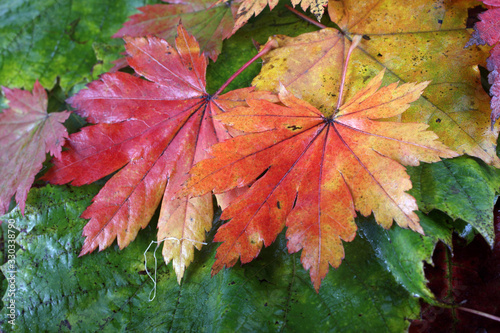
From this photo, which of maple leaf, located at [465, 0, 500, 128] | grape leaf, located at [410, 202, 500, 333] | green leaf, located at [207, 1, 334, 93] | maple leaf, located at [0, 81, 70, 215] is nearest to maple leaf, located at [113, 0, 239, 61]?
green leaf, located at [207, 1, 334, 93]

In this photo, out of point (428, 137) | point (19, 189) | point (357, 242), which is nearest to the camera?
point (428, 137)

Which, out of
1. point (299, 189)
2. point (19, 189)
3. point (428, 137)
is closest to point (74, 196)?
point (19, 189)

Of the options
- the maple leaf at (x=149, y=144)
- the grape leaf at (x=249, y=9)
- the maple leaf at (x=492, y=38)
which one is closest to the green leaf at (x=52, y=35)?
the maple leaf at (x=149, y=144)

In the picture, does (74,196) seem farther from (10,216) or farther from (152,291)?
(152,291)

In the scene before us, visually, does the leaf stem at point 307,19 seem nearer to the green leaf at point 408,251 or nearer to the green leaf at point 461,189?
the green leaf at point 461,189

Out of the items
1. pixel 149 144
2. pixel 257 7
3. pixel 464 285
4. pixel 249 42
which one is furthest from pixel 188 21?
pixel 464 285

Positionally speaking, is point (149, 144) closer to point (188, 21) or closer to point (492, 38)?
point (188, 21)
